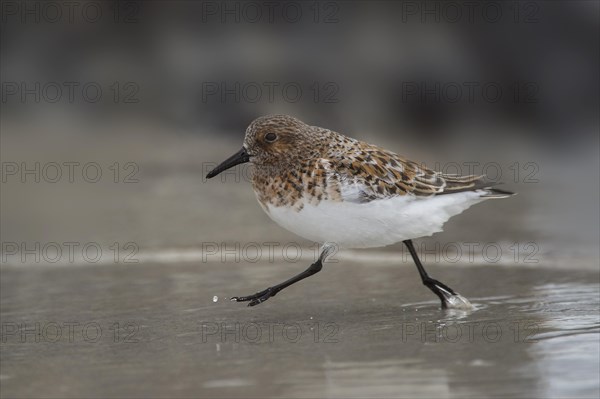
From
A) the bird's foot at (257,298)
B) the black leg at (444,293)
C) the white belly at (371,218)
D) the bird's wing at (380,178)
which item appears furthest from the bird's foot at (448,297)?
the bird's foot at (257,298)

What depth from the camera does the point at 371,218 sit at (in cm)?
660

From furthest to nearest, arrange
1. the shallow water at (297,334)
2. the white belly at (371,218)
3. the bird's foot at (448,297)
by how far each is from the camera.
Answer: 1. the bird's foot at (448,297)
2. the white belly at (371,218)
3. the shallow water at (297,334)

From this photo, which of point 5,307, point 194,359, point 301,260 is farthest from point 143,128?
point 194,359

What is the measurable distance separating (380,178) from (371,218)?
0.29m

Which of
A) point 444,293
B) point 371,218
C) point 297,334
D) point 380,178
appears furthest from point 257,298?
point 444,293

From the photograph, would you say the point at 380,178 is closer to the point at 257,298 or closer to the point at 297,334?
the point at 257,298

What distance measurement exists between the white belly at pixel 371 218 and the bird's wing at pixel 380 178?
0.05 meters

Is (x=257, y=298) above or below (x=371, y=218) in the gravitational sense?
below

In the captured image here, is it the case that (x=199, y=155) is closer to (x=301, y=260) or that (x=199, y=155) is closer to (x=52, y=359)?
(x=301, y=260)

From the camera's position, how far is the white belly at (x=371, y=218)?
6.52 m

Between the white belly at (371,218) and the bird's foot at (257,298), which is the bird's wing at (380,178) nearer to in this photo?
the white belly at (371,218)

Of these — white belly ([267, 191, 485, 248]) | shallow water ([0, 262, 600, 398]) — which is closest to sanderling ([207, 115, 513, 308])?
white belly ([267, 191, 485, 248])

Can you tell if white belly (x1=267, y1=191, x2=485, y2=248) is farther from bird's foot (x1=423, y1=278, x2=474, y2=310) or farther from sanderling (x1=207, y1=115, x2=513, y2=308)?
bird's foot (x1=423, y1=278, x2=474, y2=310)

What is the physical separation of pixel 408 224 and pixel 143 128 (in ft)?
25.9
